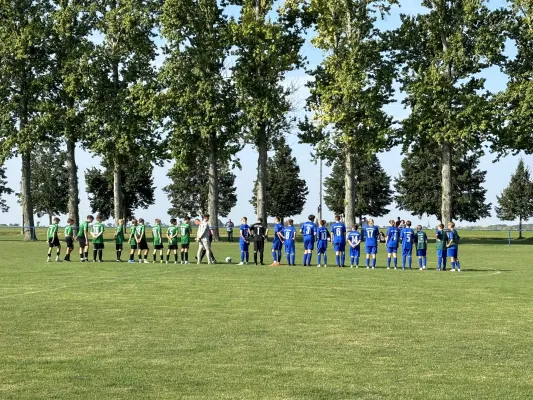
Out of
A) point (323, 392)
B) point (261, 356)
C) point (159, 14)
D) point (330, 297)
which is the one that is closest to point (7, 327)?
point (261, 356)

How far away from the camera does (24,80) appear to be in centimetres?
5722

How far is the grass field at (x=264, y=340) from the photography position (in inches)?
339

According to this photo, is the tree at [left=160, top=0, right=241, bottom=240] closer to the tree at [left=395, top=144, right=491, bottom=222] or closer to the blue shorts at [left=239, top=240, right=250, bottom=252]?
the blue shorts at [left=239, top=240, right=250, bottom=252]

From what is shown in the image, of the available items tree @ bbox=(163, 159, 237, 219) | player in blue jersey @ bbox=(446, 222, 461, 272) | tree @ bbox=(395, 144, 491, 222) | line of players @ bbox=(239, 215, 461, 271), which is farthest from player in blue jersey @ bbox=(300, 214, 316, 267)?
tree @ bbox=(163, 159, 237, 219)

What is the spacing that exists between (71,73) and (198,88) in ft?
28.1

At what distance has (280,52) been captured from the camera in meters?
54.2

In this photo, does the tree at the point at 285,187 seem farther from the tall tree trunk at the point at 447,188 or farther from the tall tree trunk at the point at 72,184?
the tall tree trunk at the point at 447,188

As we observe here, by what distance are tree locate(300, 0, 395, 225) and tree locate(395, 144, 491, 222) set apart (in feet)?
116

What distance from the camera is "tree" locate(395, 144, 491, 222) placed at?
3509 inches

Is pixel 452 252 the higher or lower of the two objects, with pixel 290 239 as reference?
lower

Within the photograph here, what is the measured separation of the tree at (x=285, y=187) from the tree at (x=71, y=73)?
41.7 metres

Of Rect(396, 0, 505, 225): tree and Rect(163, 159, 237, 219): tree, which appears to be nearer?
Rect(396, 0, 505, 225): tree

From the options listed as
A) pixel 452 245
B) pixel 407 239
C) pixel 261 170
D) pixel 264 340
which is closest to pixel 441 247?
pixel 452 245

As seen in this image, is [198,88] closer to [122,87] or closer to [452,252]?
[122,87]
